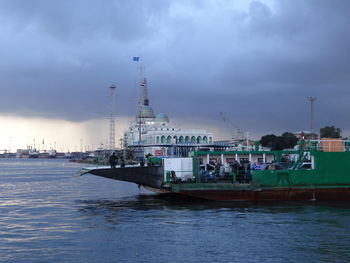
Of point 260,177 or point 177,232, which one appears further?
point 260,177

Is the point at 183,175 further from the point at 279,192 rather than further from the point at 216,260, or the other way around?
the point at 216,260

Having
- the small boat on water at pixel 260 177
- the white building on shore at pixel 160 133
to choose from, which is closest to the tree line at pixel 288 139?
the white building on shore at pixel 160 133

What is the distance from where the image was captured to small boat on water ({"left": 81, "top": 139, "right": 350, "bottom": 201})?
30422mm

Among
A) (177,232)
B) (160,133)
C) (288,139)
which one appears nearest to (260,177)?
(177,232)

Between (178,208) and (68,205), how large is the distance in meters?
7.92

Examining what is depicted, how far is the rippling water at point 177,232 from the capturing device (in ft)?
57.1

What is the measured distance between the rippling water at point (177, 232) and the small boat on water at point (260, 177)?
0.94 meters

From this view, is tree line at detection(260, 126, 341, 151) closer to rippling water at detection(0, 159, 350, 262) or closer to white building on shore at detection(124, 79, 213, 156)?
white building on shore at detection(124, 79, 213, 156)

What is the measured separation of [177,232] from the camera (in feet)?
69.8

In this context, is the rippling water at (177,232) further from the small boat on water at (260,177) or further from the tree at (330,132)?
the tree at (330,132)

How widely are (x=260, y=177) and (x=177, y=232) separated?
1082 cm

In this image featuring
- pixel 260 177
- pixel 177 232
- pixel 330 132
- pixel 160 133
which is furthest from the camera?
pixel 160 133

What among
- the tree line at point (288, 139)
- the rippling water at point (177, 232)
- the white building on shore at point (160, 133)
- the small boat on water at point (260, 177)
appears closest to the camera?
the rippling water at point (177, 232)

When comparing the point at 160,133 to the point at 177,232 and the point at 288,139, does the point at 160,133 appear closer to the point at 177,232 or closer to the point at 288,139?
the point at 288,139
